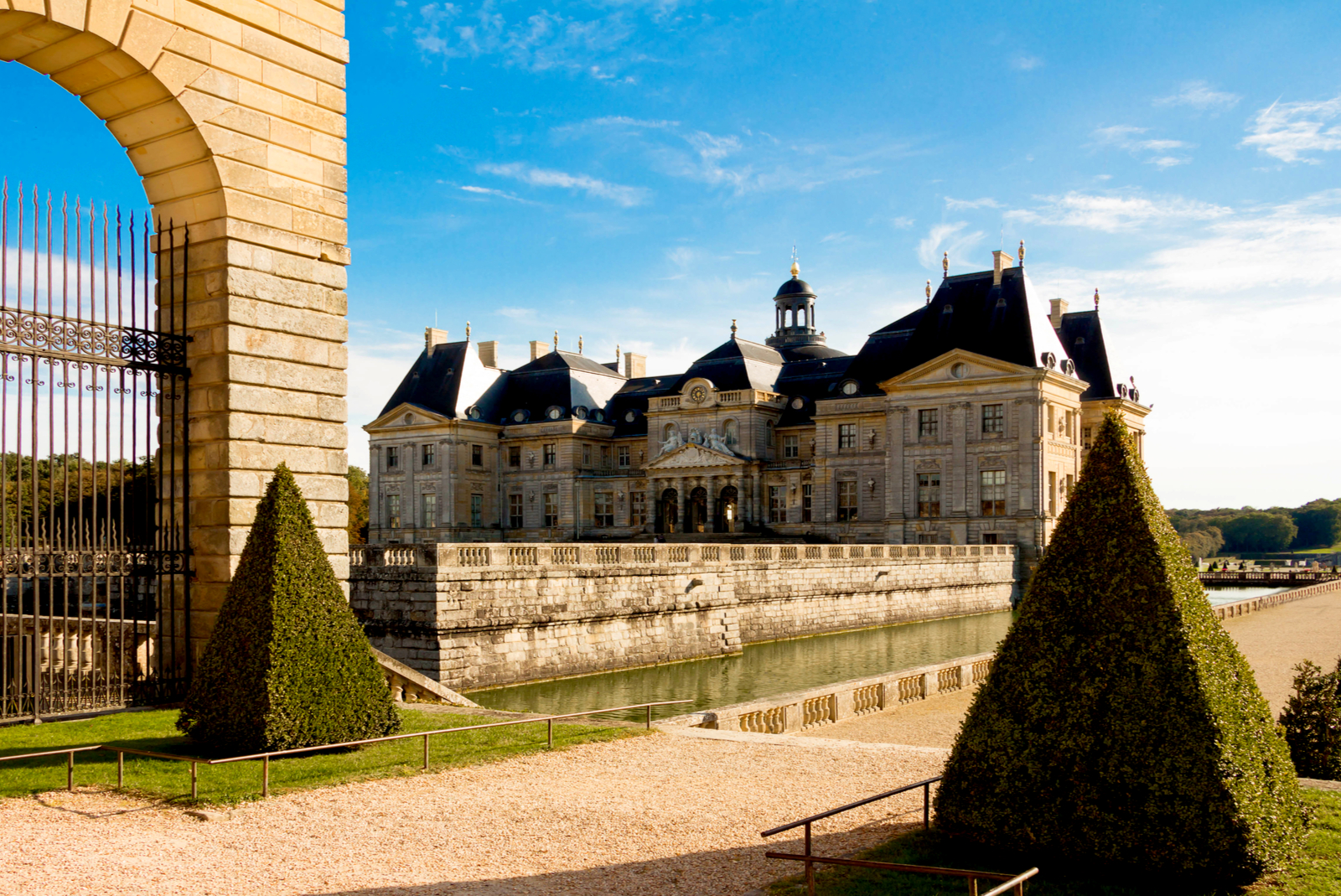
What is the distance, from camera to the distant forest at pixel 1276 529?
116 meters

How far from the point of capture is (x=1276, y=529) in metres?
116

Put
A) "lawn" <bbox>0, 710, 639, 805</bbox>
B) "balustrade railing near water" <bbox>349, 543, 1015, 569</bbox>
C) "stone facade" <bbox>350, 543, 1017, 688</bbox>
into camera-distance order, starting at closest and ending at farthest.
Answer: "lawn" <bbox>0, 710, 639, 805</bbox> → "stone facade" <bbox>350, 543, 1017, 688</bbox> → "balustrade railing near water" <bbox>349, 543, 1015, 569</bbox>

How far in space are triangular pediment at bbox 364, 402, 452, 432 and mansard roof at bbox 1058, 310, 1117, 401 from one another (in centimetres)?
3339

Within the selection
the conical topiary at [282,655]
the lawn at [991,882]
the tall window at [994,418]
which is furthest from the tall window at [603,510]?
the lawn at [991,882]

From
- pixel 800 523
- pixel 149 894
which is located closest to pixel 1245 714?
pixel 149 894

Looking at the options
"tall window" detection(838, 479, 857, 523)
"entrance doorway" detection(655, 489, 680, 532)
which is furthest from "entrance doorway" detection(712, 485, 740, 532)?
"tall window" detection(838, 479, 857, 523)

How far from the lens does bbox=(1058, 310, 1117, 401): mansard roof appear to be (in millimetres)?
56875

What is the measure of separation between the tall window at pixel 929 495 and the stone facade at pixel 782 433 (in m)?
0.07

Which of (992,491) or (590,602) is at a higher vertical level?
(992,491)

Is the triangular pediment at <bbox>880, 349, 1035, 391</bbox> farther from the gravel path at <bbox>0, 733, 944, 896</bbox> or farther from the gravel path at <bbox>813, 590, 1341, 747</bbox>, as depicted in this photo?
the gravel path at <bbox>0, 733, 944, 896</bbox>

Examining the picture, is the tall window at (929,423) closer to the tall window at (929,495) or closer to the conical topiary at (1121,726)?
the tall window at (929,495)

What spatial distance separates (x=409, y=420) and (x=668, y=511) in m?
15.7

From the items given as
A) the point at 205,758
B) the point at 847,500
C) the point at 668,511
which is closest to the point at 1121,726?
the point at 205,758

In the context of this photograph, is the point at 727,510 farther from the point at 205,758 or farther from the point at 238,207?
the point at 205,758
